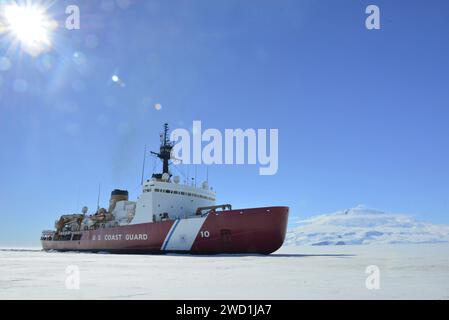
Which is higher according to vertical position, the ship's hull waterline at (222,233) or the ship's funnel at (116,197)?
the ship's funnel at (116,197)

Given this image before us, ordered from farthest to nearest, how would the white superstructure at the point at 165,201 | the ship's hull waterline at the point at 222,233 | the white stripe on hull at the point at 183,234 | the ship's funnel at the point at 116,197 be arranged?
the ship's funnel at the point at 116,197 → the white superstructure at the point at 165,201 → the white stripe on hull at the point at 183,234 → the ship's hull waterline at the point at 222,233

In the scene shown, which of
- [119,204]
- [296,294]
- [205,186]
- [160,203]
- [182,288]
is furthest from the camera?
[119,204]

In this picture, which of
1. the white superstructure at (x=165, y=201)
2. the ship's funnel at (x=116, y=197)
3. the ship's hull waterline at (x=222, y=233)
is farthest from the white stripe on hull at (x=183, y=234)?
the ship's funnel at (x=116, y=197)

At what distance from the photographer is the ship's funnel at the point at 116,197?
40562 millimetres

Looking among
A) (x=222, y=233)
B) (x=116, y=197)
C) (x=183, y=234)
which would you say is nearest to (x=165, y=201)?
(x=183, y=234)

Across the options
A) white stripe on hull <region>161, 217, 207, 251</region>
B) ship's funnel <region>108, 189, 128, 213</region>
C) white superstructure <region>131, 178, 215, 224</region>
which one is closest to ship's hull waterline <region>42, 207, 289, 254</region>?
white stripe on hull <region>161, 217, 207, 251</region>

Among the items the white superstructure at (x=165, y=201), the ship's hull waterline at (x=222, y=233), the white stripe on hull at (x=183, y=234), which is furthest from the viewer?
the white superstructure at (x=165, y=201)

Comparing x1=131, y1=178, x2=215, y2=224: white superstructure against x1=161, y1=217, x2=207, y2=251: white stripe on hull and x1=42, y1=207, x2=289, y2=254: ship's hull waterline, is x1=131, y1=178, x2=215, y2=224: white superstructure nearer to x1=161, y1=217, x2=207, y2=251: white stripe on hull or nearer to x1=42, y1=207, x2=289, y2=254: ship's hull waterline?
x1=42, y1=207, x2=289, y2=254: ship's hull waterline

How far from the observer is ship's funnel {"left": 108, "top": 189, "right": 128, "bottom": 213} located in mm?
40562

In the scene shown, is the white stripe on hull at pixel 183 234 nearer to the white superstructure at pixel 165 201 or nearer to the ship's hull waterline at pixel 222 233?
the ship's hull waterline at pixel 222 233

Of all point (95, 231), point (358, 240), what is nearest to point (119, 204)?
point (95, 231)
